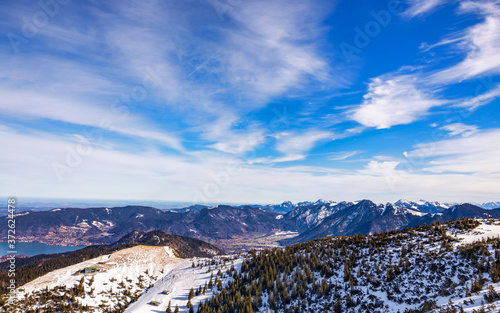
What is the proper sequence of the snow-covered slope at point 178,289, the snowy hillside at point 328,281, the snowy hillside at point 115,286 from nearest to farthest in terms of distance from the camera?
1. the snowy hillside at point 328,281
2. the snow-covered slope at point 178,289
3. the snowy hillside at point 115,286

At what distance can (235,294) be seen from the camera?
68.9 m

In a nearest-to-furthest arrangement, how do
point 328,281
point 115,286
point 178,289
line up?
point 328,281
point 178,289
point 115,286

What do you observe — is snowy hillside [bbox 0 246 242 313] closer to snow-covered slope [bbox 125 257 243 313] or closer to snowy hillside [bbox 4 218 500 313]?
snow-covered slope [bbox 125 257 243 313]

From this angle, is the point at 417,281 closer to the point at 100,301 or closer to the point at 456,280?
the point at 456,280

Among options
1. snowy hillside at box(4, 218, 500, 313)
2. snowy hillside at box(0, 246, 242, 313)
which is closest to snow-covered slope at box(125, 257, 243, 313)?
snowy hillside at box(0, 246, 242, 313)

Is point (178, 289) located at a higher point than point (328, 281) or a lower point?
lower

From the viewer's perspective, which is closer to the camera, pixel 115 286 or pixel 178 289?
pixel 178 289

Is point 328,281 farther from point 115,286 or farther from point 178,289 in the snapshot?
point 115,286

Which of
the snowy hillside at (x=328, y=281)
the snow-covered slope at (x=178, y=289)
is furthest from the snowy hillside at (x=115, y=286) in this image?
the snowy hillside at (x=328, y=281)

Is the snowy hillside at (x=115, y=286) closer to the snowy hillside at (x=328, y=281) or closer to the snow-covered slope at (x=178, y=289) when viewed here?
the snow-covered slope at (x=178, y=289)

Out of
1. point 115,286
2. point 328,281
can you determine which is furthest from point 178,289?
point 328,281

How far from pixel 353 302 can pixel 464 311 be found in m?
20.7

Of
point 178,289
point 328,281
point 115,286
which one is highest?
point 328,281

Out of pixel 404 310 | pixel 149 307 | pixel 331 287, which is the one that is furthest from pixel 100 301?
pixel 404 310
